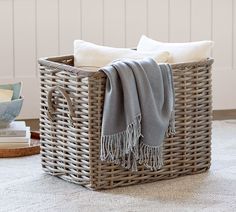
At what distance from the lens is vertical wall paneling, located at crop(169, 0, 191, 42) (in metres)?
4.16

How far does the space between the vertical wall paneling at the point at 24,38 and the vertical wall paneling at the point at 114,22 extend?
0.40m

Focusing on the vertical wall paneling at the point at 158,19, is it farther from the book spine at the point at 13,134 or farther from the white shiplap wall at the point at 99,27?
the book spine at the point at 13,134

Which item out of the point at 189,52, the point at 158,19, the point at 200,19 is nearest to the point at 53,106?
the point at 189,52

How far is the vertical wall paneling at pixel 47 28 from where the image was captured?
3965 mm

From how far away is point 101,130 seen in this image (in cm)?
275

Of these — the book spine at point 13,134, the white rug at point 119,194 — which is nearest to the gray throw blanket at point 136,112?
the white rug at point 119,194

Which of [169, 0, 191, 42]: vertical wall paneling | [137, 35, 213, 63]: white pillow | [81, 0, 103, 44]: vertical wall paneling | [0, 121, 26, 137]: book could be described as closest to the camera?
[137, 35, 213, 63]: white pillow

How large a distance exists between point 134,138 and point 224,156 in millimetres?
779

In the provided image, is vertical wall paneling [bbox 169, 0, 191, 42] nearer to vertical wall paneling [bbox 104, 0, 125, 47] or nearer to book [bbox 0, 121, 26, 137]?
vertical wall paneling [bbox 104, 0, 125, 47]

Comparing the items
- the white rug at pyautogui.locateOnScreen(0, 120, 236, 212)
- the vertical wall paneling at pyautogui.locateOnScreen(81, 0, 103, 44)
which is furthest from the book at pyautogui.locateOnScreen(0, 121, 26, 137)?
the vertical wall paneling at pyautogui.locateOnScreen(81, 0, 103, 44)

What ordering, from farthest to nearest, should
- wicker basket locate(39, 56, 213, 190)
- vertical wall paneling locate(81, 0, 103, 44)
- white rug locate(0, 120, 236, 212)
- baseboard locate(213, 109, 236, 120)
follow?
baseboard locate(213, 109, 236, 120) → vertical wall paneling locate(81, 0, 103, 44) → wicker basket locate(39, 56, 213, 190) → white rug locate(0, 120, 236, 212)

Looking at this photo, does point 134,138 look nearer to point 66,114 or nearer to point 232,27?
point 66,114

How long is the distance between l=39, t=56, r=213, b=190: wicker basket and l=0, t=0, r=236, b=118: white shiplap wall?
895 millimetres

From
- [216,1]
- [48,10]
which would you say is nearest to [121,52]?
[48,10]
